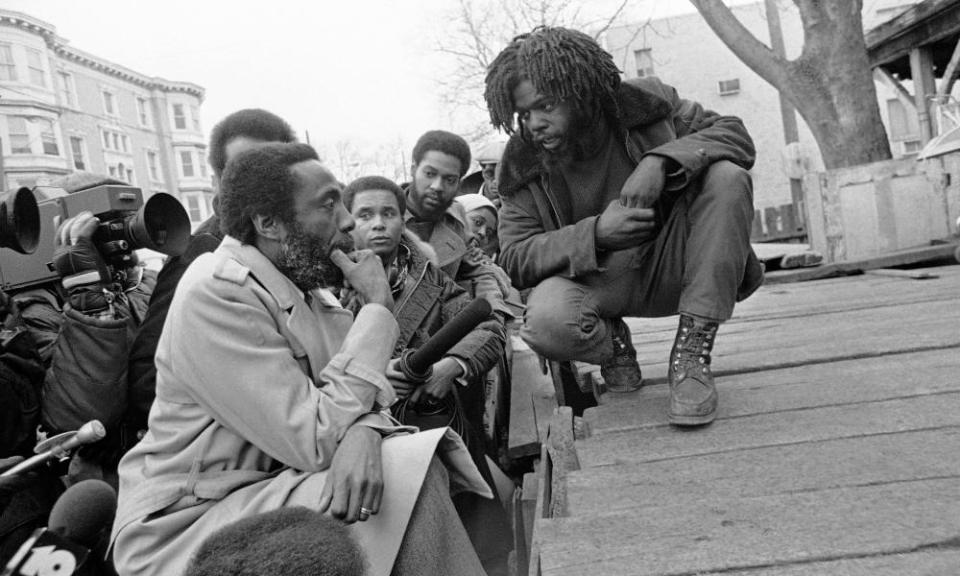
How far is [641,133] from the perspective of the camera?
2633 mm

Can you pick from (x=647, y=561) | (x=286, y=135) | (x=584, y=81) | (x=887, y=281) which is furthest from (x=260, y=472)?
(x=887, y=281)

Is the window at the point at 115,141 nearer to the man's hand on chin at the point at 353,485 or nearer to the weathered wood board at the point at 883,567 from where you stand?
the man's hand on chin at the point at 353,485

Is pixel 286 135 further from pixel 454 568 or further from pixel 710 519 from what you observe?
pixel 710 519

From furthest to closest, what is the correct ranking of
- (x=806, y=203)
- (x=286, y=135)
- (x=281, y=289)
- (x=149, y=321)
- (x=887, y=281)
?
1. (x=806, y=203)
2. (x=887, y=281)
3. (x=286, y=135)
4. (x=149, y=321)
5. (x=281, y=289)

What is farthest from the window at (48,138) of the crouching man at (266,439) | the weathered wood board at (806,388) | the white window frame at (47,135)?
the weathered wood board at (806,388)

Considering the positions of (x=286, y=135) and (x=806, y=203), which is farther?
(x=806, y=203)

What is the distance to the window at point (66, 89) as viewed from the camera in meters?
38.5

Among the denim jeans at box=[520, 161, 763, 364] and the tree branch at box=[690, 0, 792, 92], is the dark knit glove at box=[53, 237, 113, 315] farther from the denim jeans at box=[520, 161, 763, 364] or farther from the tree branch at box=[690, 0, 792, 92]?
the tree branch at box=[690, 0, 792, 92]

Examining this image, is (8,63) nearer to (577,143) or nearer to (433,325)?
(433,325)

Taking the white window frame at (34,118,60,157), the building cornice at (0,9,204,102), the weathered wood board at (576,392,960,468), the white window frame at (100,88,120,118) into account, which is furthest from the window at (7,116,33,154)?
the weathered wood board at (576,392,960,468)

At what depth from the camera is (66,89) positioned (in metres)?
39.4

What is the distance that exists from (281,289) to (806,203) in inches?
289

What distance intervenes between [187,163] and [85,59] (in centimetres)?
989

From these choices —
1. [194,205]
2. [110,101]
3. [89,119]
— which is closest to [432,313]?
[89,119]
